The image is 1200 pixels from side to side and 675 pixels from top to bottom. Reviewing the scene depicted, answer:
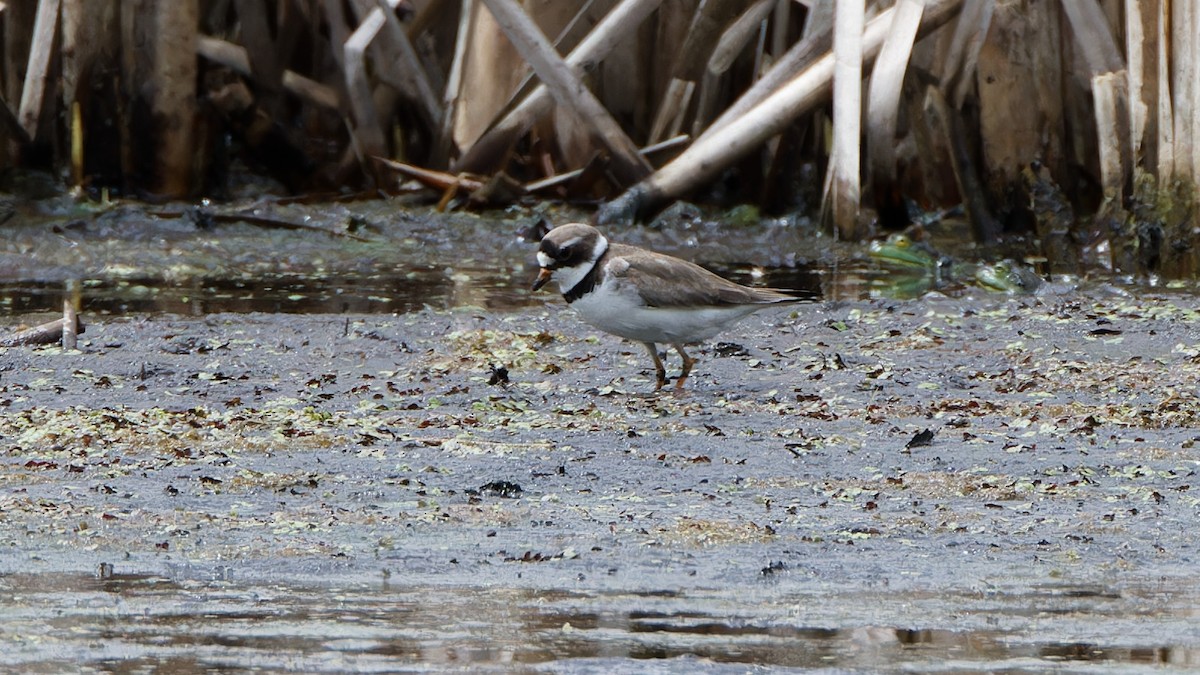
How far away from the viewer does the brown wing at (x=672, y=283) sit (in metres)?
6.80

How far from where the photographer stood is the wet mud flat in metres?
3.68

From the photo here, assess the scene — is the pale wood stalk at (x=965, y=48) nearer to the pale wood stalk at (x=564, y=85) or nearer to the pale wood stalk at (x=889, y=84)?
the pale wood stalk at (x=889, y=84)

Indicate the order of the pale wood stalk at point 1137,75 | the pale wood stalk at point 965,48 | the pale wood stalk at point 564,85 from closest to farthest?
the pale wood stalk at point 1137,75, the pale wood stalk at point 965,48, the pale wood stalk at point 564,85

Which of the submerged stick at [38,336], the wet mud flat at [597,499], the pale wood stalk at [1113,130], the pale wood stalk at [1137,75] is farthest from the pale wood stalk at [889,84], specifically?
the submerged stick at [38,336]

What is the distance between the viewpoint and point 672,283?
22.5 feet

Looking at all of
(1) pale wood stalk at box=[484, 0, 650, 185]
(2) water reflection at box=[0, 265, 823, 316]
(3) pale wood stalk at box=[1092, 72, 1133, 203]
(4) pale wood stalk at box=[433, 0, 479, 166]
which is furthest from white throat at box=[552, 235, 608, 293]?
(4) pale wood stalk at box=[433, 0, 479, 166]

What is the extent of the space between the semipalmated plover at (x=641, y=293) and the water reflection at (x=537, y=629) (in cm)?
280

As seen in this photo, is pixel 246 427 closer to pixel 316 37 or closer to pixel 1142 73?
pixel 1142 73

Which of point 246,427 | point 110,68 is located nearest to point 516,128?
point 110,68

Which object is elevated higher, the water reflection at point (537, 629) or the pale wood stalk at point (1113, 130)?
the pale wood stalk at point (1113, 130)

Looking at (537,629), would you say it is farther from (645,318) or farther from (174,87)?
(174,87)

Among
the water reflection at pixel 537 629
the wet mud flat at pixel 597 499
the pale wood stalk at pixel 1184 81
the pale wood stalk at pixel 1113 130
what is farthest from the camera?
the pale wood stalk at pixel 1113 130

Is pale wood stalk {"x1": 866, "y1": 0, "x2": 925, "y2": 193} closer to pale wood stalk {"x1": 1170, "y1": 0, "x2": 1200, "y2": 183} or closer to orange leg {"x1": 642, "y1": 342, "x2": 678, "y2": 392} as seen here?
pale wood stalk {"x1": 1170, "y1": 0, "x2": 1200, "y2": 183}

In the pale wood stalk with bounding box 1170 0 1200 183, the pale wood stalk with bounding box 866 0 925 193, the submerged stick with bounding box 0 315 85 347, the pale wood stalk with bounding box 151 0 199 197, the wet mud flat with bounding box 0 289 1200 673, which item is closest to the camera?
the wet mud flat with bounding box 0 289 1200 673
